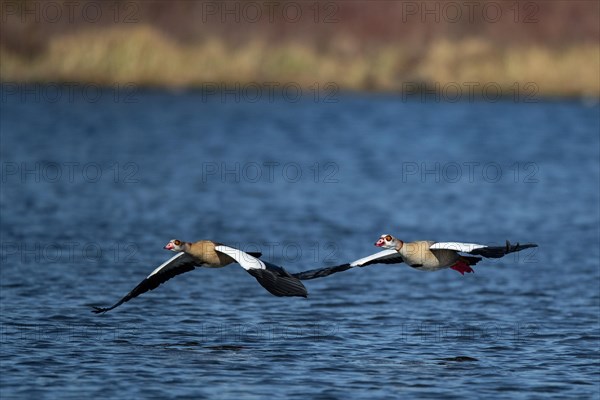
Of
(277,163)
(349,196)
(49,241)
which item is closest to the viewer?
(49,241)

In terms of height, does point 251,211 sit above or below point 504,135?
below

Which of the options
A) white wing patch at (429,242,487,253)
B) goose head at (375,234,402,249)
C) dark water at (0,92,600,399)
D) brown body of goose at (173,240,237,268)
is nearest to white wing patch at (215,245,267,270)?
brown body of goose at (173,240,237,268)

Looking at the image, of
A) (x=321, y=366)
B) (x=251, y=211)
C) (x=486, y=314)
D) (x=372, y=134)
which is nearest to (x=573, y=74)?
(x=372, y=134)

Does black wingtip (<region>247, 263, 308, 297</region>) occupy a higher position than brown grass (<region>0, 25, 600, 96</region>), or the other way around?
brown grass (<region>0, 25, 600, 96</region>)

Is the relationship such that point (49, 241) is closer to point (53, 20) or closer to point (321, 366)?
point (321, 366)

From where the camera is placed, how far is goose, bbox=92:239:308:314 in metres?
13.0

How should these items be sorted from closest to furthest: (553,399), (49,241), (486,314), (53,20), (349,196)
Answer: (553,399) → (486,314) → (49,241) → (349,196) → (53,20)

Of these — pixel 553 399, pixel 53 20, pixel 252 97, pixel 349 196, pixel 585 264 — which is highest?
pixel 53 20

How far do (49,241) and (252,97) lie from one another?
37.7m

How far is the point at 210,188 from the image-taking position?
100.0ft

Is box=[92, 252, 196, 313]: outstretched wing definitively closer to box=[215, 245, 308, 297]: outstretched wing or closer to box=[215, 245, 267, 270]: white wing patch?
box=[215, 245, 267, 270]: white wing patch

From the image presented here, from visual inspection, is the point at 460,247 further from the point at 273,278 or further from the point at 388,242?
the point at 273,278

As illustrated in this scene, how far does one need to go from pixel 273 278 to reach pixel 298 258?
7.65 meters

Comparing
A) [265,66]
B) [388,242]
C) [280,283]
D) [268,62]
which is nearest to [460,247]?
[388,242]
